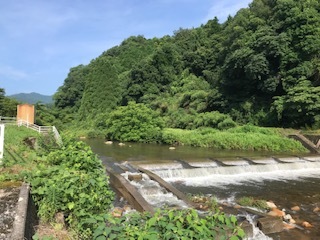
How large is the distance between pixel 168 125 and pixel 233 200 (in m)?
23.4

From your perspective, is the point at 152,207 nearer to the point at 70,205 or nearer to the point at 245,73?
the point at 70,205

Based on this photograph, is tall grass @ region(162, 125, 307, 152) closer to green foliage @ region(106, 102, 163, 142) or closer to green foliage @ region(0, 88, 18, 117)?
green foliage @ region(106, 102, 163, 142)

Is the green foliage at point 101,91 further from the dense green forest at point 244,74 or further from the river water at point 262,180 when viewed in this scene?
the river water at point 262,180

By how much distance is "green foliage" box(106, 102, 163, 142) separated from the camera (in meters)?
Answer: 26.9

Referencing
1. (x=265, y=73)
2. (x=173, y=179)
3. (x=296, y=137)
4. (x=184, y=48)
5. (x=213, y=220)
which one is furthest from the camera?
(x=184, y=48)

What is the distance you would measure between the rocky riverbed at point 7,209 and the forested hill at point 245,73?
1993 cm

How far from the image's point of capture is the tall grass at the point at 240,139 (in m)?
19.8

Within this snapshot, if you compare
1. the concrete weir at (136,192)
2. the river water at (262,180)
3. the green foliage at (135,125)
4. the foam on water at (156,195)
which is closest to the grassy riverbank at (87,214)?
the concrete weir at (136,192)

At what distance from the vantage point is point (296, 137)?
20234mm

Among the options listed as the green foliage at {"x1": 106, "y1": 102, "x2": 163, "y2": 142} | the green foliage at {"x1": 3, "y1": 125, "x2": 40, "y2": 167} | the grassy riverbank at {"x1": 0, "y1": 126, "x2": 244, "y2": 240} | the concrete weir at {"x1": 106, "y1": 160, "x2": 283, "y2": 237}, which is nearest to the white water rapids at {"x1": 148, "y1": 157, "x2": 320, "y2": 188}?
the concrete weir at {"x1": 106, "y1": 160, "x2": 283, "y2": 237}

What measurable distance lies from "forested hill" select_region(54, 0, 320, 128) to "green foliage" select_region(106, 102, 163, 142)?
3914 millimetres

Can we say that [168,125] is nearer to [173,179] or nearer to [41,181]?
[173,179]

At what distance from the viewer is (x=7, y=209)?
14.4ft

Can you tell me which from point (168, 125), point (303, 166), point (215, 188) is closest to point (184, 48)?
point (168, 125)
